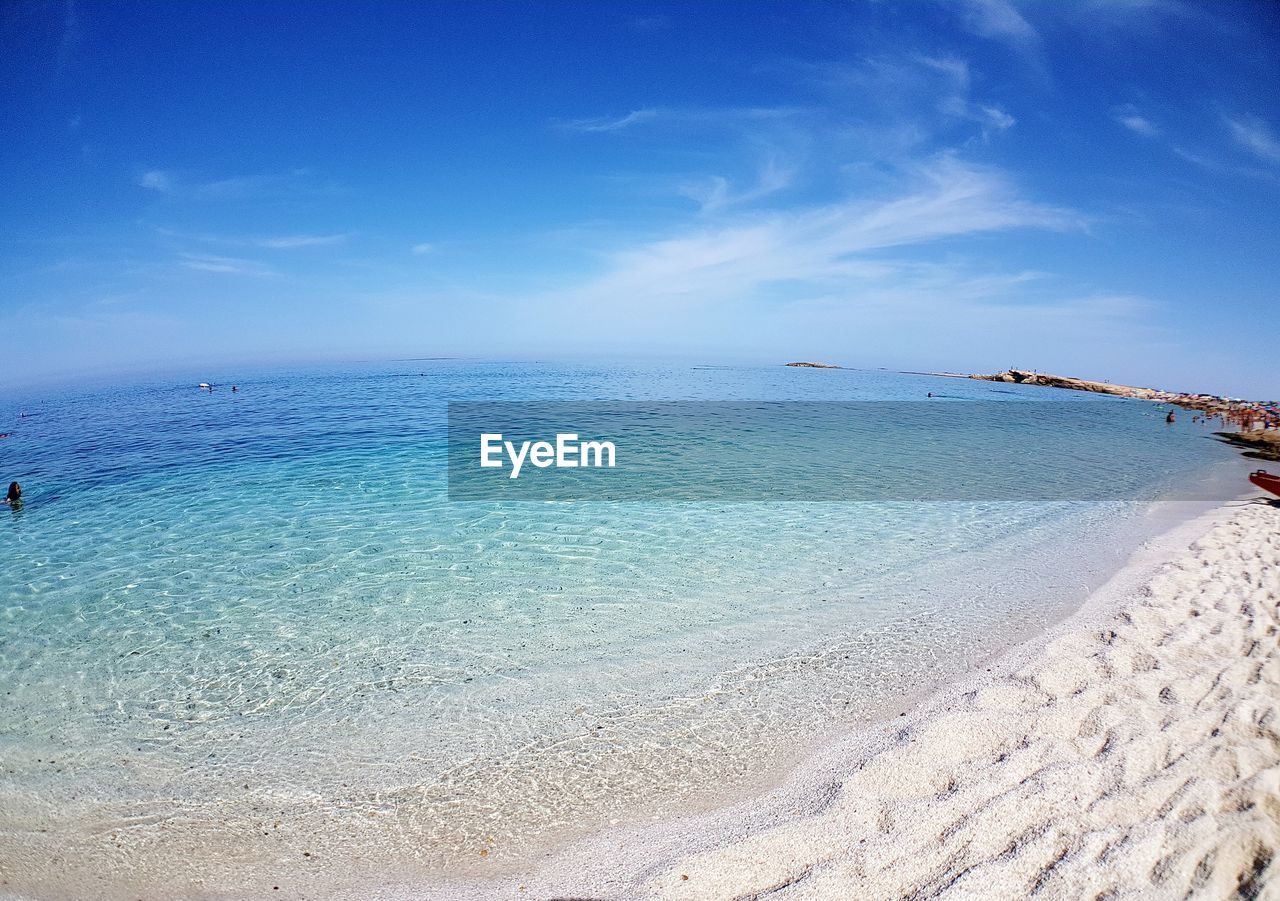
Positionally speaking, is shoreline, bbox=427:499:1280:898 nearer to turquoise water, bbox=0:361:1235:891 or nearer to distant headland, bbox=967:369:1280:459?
turquoise water, bbox=0:361:1235:891

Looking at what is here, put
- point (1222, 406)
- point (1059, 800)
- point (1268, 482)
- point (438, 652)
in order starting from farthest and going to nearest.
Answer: point (1222, 406) < point (1268, 482) < point (438, 652) < point (1059, 800)

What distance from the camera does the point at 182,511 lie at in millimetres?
13945

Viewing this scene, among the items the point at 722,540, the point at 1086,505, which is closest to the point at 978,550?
the point at 722,540

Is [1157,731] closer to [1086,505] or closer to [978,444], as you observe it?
[1086,505]

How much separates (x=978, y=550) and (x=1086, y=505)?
6514 mm

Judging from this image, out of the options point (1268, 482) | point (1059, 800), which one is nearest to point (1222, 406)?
point (1268, 482)

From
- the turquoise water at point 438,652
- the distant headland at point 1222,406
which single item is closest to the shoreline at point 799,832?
the turquoise water at point 438,652

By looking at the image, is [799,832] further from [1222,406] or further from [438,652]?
[1222,406]

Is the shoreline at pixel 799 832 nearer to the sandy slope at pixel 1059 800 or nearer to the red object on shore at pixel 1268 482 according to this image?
the sandy slope at pixel 1059 800

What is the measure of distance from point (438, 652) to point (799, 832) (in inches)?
203

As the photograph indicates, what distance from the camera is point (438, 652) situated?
771 cm

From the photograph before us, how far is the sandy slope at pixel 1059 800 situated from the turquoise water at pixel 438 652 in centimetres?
86

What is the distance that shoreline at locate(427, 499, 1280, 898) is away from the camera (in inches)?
163

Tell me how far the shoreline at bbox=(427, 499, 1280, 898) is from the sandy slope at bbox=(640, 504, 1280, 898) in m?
0.02
